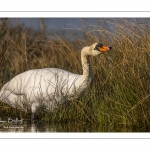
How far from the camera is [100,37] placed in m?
12.9

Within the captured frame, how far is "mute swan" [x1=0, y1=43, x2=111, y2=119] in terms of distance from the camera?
11.8m

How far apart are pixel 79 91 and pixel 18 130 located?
170cm

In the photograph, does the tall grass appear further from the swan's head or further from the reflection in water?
the swan's head

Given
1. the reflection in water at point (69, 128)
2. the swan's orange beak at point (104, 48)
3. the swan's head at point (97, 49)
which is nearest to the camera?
the reflection in water at point (69, 128)

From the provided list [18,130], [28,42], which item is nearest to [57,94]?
[18,130]

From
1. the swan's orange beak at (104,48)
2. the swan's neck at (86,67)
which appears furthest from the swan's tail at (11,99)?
the swan's orange beak at (104,48)

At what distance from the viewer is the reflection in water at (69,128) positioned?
34.2ft

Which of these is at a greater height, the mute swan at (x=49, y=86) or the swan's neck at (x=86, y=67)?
the swan's neck at (x=86, y=67)

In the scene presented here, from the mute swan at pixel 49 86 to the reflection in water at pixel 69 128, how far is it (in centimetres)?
61

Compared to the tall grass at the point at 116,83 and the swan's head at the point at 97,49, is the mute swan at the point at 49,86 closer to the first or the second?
the swan's head at the point at 97,49

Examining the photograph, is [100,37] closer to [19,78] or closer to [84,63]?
[84,63]

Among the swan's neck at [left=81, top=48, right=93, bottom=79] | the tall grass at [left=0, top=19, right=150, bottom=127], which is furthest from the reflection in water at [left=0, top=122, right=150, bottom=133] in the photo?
the swan's neck at [left=81, top=48, right=93, bottom=79]

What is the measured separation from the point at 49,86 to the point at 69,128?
4.66 feet

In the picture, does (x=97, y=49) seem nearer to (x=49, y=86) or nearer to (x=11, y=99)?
(x=49, y=86)
